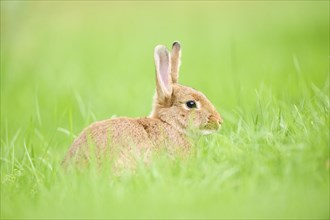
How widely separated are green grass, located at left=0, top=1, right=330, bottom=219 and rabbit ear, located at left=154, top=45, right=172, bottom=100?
0.59 meters

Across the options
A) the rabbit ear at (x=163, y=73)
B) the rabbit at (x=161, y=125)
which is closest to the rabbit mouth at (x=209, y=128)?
the rabbit at (x=161, y=125)

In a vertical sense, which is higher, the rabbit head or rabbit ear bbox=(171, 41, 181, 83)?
rabbit ear bbox=(171, 41, 181, 83)

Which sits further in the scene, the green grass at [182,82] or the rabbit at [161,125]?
the rabbit at [161,125]

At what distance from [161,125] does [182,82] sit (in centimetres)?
510

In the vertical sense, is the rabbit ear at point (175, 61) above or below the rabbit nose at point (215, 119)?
above

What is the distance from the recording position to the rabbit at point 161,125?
19.0ft

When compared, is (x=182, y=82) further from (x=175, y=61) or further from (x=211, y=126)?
(x=211, y=126)

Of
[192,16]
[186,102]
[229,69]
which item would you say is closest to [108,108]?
[229,69]

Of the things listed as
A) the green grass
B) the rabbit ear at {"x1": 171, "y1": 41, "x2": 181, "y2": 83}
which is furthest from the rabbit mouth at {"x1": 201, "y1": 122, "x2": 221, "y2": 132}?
the rabbit ear at {"x1": 171, "y1": 41, "x2": 181, "y2": 83}

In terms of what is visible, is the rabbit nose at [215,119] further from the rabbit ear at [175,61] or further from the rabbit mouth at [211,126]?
the rabbit ear at [175,61]

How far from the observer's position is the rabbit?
5789 mm

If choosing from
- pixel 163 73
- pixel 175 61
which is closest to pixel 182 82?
pixel 175 61

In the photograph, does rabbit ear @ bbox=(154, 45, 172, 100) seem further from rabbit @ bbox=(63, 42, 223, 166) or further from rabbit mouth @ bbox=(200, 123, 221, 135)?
rabbit mouth @ bbox=(200, 123, 221, 135)

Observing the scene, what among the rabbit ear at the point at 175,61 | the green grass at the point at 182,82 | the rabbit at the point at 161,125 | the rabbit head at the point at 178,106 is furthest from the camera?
the rabbit ear at the point at 175,61
